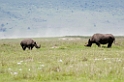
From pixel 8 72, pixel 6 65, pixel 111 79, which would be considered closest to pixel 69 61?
pixel 6 65

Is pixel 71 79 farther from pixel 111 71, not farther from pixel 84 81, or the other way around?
pixel 111 71

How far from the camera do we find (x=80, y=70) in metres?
16.2

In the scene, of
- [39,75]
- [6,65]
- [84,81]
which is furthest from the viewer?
[6,65]

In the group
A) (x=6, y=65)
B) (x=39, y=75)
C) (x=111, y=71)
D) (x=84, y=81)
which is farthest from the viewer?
(x=6, y=65)

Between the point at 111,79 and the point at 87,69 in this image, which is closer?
the point at 111,79

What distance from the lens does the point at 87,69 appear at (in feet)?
53.8

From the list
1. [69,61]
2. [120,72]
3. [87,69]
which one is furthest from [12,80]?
[69,61]

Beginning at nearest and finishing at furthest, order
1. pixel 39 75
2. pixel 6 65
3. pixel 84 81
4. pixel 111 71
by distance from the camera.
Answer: pixel 84 81 → pixel 39 75 → pixel 111 71 → pixel 6 65

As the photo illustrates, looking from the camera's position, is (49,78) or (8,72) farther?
(8,72)

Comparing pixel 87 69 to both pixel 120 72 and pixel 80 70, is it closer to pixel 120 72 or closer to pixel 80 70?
pixel 80 70

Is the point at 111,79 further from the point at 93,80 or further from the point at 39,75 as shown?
the point at 39,75

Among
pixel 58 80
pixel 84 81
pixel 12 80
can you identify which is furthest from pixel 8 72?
pixel 84 81

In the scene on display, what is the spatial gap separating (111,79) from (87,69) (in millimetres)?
2057

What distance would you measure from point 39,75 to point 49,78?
461 mm
